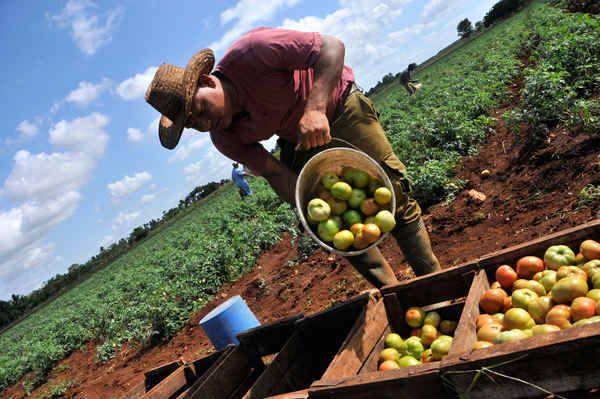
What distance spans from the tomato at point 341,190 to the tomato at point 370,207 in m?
0.14

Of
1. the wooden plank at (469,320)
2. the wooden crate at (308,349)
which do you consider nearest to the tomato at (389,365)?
the wooden crate at (308,349)

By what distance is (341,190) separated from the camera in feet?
8.61

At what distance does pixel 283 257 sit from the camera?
8.05m

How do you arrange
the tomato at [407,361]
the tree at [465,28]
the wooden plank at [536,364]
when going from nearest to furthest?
the wooden plank at [536,364] → the tomato at [407,361] → the tree at [465,28]

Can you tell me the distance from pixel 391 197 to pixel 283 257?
5772 millimetres

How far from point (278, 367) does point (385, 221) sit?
50.5 inches

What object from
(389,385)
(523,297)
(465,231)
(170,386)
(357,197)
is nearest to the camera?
(389,385)

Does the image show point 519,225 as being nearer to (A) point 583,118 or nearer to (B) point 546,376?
(A) point 583,118

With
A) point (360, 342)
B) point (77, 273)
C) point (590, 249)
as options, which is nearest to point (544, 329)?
Answer: point (590, 249)

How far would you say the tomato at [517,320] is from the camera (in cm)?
182

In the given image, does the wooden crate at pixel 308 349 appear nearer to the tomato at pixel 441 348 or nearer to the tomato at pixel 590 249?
the tomato at pixel 441 348

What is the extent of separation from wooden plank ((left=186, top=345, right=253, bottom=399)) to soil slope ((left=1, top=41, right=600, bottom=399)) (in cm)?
119

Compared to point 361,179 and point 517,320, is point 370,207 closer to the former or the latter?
point 361,179

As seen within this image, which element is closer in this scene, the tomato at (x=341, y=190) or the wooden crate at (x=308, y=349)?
the wooden crate at (x=308, y=349)
